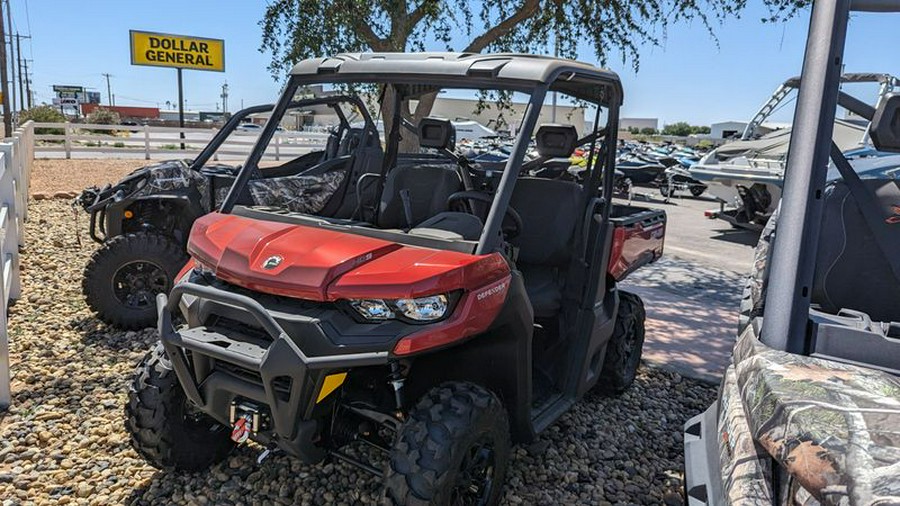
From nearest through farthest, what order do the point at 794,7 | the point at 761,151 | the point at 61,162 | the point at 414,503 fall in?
the point at 414,503
the point at 794,7
the point at 761,151
the point at 61,162

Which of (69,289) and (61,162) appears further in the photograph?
(61,162)

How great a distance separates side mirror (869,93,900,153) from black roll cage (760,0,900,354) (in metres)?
0.11

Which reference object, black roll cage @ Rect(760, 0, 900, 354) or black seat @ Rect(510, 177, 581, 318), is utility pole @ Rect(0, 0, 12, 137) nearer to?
black seat @ Rect(510, 177, 581, 318)

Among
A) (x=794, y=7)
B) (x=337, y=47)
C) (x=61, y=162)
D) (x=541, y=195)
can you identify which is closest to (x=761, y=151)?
(x=794, y=7)

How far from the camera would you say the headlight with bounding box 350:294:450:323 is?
240 centimetres

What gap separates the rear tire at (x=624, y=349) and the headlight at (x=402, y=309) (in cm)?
202

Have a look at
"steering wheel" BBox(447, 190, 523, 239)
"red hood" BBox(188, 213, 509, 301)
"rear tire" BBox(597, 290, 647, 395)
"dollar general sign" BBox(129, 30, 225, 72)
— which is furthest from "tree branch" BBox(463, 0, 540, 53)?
"dollar general sign" BBox(129, 30, 225, 72)

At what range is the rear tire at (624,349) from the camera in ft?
13.8

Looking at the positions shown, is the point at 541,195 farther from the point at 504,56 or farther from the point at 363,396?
the point at 363,396

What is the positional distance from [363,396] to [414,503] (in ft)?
1.73

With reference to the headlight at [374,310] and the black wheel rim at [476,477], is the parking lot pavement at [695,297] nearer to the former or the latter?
the black wheel rim at [476,477]

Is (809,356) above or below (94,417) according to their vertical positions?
above

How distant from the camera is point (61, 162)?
1775 cm

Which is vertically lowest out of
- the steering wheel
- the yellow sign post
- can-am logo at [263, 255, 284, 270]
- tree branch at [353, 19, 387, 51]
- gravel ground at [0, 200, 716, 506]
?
gravel ground at [0, 200, 716, 506]
